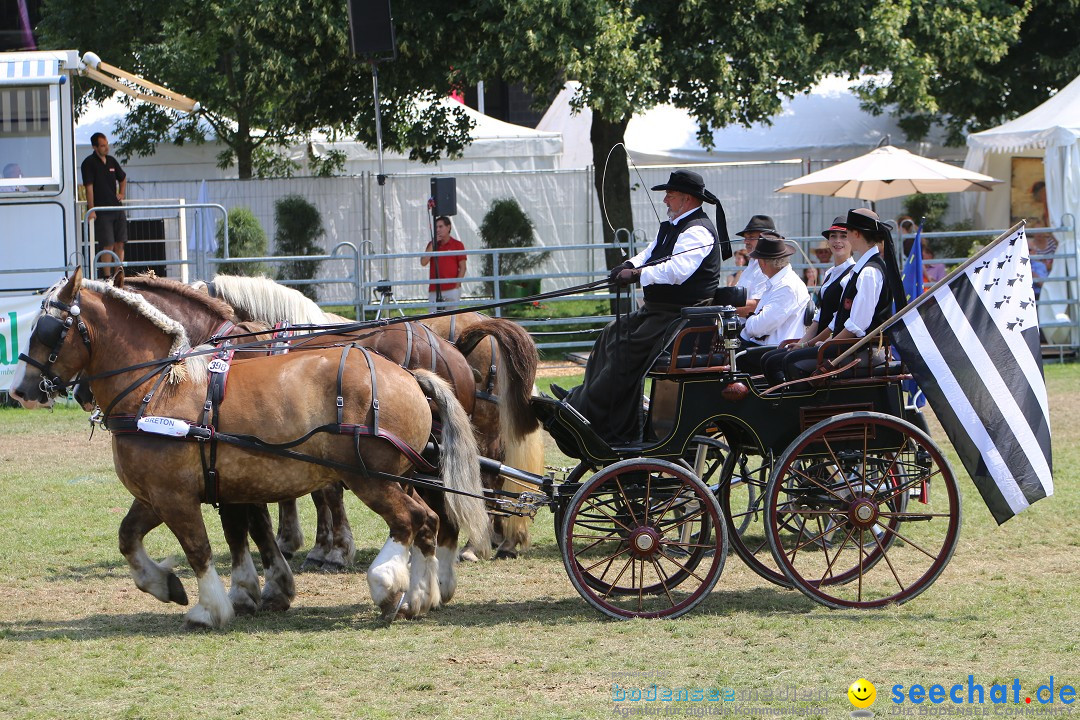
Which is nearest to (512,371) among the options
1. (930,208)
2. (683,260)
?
(683,260)

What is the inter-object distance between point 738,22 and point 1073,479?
28.6 ft

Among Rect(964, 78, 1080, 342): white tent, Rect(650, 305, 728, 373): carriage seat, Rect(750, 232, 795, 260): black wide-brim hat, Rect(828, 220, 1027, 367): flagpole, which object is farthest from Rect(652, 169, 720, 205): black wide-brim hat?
Rect(964, 78, 1080, 342): white tent

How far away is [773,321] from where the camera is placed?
7766mm

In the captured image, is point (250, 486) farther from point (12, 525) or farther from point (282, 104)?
point (282, 104)

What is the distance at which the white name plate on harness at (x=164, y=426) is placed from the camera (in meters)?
5.94

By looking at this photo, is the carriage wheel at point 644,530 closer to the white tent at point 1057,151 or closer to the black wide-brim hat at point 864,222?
the black wide-brim hat at point 864,222

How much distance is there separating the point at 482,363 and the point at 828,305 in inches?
81.5

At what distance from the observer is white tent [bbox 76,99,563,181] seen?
23219 mm

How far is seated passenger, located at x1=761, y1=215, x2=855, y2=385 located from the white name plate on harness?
2925 millimetres

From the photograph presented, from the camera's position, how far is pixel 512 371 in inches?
288

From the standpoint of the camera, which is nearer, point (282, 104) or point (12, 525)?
point (12, 525)

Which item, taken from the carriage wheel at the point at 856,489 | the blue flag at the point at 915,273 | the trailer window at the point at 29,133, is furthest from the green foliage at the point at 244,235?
the carriage wheel at the point at 856,489

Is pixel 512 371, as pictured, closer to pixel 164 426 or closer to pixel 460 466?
pixel 460 466

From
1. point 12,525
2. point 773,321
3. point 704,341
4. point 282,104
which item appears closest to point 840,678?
point 704,341
